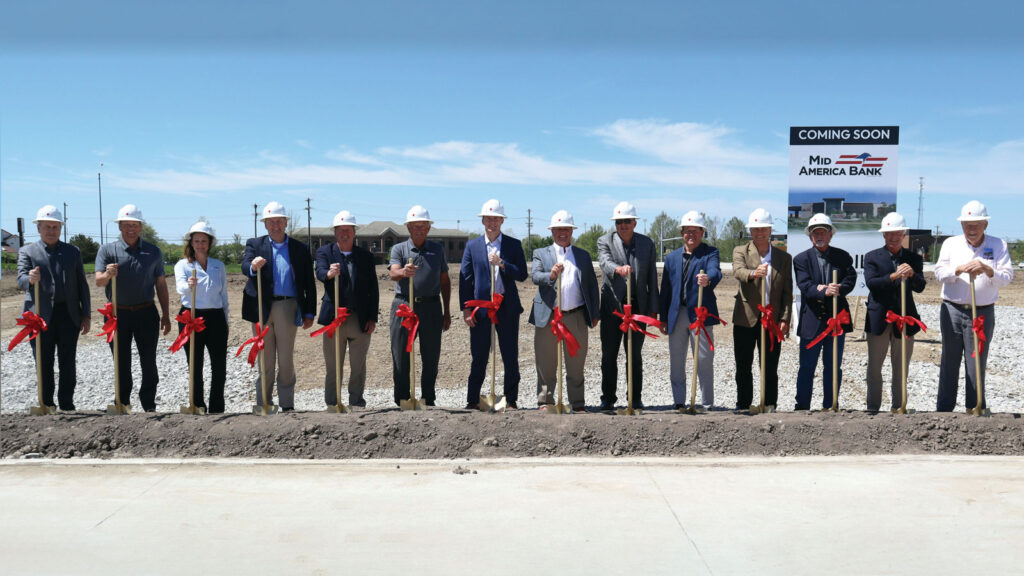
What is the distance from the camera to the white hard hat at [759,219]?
254 inches

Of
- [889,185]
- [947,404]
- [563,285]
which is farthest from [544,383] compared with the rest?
[889,185]

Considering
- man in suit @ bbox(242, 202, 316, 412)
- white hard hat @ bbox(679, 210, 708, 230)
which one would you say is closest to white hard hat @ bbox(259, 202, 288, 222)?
man in suit @ bbox(242, 202, 316, 412)

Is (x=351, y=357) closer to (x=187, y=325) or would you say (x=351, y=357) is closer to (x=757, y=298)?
(x=187, y=325)

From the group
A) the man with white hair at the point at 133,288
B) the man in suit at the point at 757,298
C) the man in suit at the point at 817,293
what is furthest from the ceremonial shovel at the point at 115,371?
the man in suit at the point at 817,293

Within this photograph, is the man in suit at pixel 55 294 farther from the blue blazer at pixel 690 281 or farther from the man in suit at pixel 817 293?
the man in suit at pixel 817 293

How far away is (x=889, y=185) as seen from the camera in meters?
9.84

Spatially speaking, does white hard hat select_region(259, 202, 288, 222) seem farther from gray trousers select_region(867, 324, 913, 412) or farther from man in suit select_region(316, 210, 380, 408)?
gray trousers select_region(867, 324, 913, 412)

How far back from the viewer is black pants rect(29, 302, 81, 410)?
253 inches

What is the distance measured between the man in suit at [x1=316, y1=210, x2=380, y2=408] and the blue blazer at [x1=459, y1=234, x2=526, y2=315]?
0.83m

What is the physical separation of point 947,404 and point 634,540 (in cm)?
404

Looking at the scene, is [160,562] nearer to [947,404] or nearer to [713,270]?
[713,270]

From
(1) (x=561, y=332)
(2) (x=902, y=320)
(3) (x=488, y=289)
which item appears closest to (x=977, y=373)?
(2) (x=902, y=320)

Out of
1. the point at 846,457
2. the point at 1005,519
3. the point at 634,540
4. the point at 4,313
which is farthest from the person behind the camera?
the point at 4,313

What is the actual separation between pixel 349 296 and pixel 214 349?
4.23 ft
